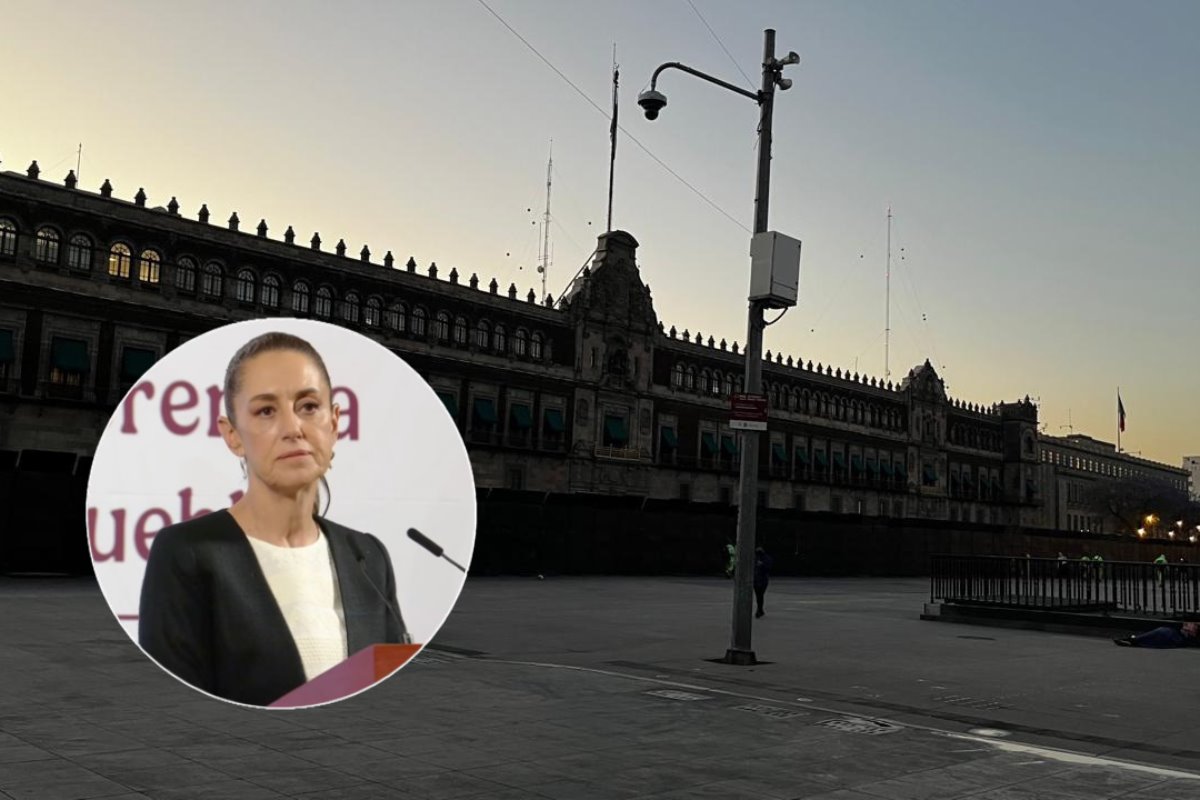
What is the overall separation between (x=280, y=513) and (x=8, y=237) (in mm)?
47849

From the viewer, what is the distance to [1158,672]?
1509 centimetres

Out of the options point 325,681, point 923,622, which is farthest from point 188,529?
point 923,622

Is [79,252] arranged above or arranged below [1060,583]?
above

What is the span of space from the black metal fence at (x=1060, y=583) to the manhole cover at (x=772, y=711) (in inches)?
560

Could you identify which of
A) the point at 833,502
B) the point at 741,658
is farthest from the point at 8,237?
the point at 833,502

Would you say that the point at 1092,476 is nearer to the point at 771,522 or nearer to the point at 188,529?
the point at 771,522

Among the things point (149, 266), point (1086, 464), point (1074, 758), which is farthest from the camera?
point (1086, 464)

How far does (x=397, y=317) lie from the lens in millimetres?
56438

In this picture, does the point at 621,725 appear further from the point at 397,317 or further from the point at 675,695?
the point at 397,317

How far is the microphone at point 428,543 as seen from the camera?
231 cm

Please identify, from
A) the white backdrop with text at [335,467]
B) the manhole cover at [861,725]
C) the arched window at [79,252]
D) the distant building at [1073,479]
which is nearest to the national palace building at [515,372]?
the arched window at [79,252]

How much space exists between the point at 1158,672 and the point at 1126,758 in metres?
7.62

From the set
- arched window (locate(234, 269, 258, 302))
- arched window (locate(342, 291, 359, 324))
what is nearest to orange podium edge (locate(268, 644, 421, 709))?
arched window (locate(234, 269, 258, 302))

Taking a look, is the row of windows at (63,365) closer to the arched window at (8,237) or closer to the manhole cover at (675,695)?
the arched window at (8,237)
